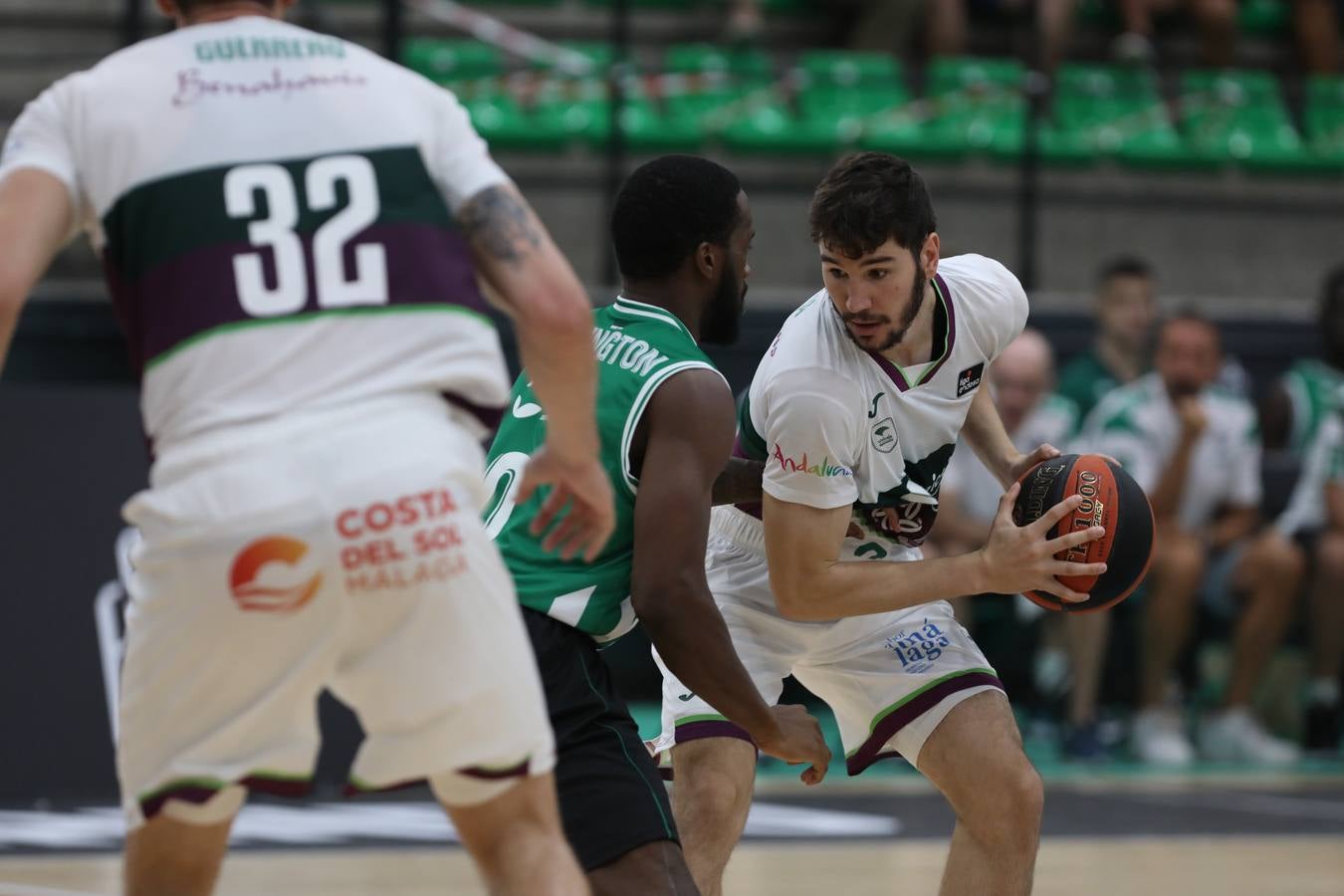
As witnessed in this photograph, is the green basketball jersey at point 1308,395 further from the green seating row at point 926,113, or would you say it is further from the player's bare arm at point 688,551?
the player's bare arm at point 688,551

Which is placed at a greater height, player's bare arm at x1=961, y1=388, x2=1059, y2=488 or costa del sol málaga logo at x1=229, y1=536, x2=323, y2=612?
costa del sol málaga logo at x1=229, y1=536, x2=323, y2=612

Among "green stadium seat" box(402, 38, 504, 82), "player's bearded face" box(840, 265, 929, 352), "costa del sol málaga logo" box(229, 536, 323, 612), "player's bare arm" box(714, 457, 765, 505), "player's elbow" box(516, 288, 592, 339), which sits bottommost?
"green stadium seat" box(402, 38, 504, 82)

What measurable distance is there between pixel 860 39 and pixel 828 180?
9.03 metres

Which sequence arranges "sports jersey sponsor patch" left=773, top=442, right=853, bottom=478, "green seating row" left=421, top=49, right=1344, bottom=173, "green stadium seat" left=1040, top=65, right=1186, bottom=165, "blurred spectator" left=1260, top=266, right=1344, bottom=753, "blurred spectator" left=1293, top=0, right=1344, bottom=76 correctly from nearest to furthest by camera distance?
1. "sports jersey sponsor patch" left=773, top=442, right=853, bottom=478
2. "blurred spectator" left=1260, top=266, right=1344, bottom=753
3. "green seating row" left=421, top=49, right=1344, bottom=173
4. "green stadium seat" left=1040, top=65, right=1186, bottom=165
5. "blurred spectator" left=1293, top=0, right=1344, bottom=76

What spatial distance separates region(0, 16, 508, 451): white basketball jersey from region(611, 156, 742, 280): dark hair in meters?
0.99

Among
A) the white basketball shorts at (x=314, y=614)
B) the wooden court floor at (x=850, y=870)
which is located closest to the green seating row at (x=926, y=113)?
the wooden court floor at (x=850, y=870)

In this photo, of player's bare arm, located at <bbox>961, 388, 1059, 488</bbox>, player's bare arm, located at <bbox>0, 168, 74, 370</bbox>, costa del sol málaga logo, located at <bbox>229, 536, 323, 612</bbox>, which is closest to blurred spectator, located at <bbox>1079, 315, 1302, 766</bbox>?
player's bare arm, located at <bbox>961, 388, 1059, 488</bbox>

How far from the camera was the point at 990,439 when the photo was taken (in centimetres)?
450

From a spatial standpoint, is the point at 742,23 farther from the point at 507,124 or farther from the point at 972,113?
the point at 507,124

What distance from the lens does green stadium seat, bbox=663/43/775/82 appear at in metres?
11.9

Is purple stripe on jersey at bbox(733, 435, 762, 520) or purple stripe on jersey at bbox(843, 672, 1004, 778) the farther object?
purple stripe on jersey at bbox(733, 435, 762, 520)

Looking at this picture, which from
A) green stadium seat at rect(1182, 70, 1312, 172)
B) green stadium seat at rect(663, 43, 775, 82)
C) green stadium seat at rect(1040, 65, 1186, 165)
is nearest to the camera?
green stadium seat at rect(663, 43, 775, 82)

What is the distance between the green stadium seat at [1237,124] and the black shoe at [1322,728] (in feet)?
15.4

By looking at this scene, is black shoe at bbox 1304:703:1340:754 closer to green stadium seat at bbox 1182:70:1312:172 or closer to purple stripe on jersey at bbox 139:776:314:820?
green stadium seat at bbox 1182:70:1312:172
